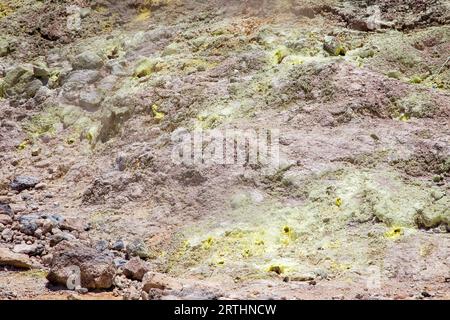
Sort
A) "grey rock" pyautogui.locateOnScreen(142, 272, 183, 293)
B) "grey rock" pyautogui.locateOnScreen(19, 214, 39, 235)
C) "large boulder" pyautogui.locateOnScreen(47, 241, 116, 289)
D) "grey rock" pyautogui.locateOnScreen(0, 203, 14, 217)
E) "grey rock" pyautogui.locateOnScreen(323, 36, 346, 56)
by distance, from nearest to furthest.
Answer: "grey rock" pyautogui.locateOnScreen(142, 272, 183, 293), "large boulder" pyautogui.locateOnScreen(47, 241, 116, 289), "grey rock" pyautogui.locateOnScreen(19, 214, 39, 235), "grey rock" pyautogui.locateOnScreen(0, 203, 14, 217), "grey rock" pyautogui.locateOnScreen(323, 36, 346, 56)

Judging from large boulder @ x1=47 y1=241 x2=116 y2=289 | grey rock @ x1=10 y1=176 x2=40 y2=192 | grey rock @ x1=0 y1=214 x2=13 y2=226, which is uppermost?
large boulder @ x1=47 y1=241 x2=116 y2=289

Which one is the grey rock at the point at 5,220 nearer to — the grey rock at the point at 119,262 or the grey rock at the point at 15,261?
the grey rock at the point at 15,261

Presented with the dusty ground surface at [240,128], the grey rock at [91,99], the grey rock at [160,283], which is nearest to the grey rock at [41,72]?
the dusty ground surface at [240,128]

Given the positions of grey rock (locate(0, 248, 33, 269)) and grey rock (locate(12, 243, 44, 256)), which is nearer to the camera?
grey rock (locate(0, 248, 33, 269))

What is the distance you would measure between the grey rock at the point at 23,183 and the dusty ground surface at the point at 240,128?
0.06 meters

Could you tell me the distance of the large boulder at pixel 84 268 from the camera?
216 inches

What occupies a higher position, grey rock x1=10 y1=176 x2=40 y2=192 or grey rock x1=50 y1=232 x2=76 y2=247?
grey rock x1=50 y1=232 x2=76 y2=247

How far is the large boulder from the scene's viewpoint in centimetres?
550

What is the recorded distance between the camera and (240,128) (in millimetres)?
7504

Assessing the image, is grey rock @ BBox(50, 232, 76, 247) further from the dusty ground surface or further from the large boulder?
the large boulder

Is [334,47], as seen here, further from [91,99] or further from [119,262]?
[119,262]

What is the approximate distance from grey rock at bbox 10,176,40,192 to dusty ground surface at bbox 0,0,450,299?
61 mm

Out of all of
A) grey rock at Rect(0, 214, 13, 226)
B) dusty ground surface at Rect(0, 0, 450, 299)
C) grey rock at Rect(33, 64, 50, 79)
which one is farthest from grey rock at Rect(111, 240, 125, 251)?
grey rock at Rect(33, 64, 50, 79)
